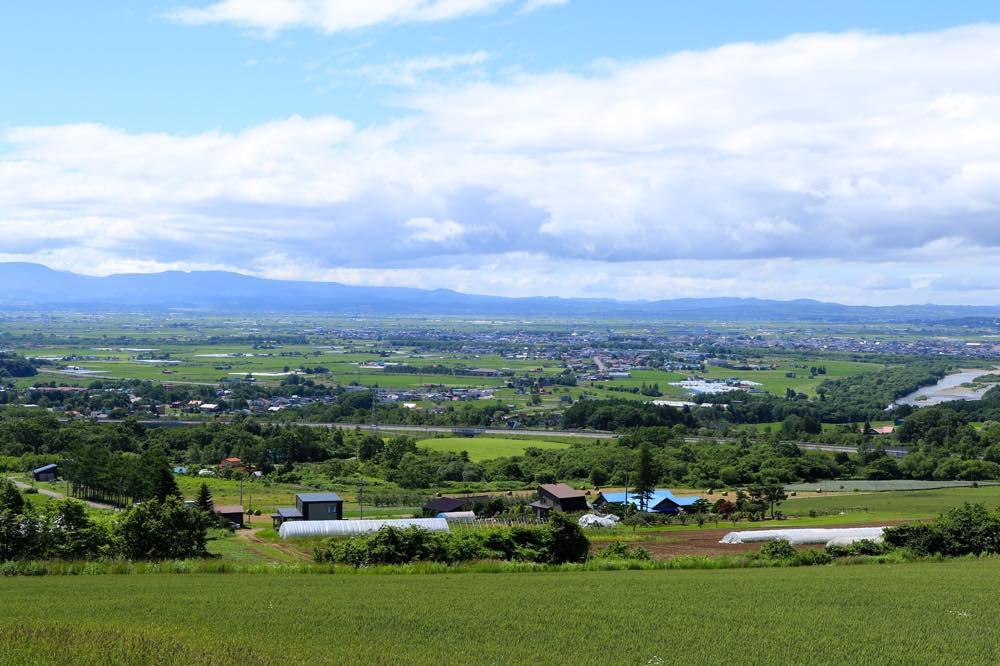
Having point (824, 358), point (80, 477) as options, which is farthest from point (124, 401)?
point (824, 358)

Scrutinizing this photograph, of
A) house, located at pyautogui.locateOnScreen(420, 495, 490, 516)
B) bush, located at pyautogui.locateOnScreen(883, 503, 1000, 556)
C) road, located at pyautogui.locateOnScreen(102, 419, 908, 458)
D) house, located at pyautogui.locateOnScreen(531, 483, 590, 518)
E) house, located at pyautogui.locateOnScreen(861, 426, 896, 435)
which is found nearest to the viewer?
bush, located at pyautogui.locateOnScreen(883, 503, 1000, 556)

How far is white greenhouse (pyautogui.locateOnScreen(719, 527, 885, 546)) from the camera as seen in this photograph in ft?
88.6

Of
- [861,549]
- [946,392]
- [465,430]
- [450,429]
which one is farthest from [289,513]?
[946,392]

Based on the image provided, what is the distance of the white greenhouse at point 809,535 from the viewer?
2700cm

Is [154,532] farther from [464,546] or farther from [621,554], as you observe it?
[621,554]

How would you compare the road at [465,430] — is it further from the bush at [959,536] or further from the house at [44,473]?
the bush at [959,536]

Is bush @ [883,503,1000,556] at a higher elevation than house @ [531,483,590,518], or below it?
higher

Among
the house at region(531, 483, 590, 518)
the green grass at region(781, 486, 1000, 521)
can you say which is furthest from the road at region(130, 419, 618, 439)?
the house at region(531, 483, 590, 518)

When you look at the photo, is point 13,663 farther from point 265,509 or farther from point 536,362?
point 536,362

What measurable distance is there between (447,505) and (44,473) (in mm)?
24576

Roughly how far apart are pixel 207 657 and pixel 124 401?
81110mm

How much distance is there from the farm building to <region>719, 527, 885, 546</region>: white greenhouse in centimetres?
1018

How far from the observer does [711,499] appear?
42.4 meters

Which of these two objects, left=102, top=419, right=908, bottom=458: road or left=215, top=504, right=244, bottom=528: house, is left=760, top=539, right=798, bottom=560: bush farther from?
left=102, top=419, right=908, bottom=458: road
